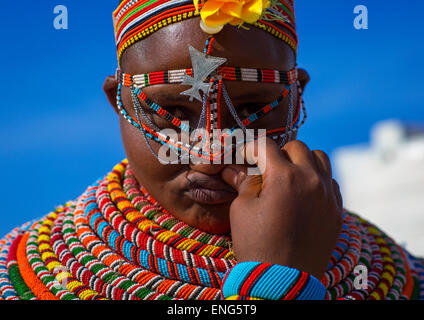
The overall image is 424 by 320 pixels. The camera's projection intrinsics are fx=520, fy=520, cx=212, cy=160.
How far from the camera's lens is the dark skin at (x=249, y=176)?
5.77 feet

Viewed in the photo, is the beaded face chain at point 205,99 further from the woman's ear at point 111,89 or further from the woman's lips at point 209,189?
the woman's ear at point 111,89

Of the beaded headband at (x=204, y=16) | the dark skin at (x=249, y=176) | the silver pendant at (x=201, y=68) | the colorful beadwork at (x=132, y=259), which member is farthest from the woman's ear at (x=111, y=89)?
the silver pendant at (x=201, y=68)

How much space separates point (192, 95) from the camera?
6.98ft

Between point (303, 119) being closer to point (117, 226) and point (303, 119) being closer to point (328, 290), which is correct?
point (328, 290)

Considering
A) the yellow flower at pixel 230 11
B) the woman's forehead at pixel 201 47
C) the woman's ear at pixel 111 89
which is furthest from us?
the woman's ear at pixel 111 89

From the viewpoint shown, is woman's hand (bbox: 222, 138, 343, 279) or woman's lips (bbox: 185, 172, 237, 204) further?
woman's lips (bbox: 185, 172, 237, 204)

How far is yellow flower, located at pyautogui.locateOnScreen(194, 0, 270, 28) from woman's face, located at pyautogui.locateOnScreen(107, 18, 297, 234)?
0.27ft

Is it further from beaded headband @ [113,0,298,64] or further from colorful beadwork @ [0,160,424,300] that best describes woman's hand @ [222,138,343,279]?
beaded headband @ [113,0,298,64]

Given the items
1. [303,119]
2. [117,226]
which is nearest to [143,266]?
[117,226]

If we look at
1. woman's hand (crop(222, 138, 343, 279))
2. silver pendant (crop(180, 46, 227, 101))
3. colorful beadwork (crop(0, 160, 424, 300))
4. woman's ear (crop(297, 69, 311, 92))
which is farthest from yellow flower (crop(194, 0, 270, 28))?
colorful beadwork (crop(0, 160, 424, 300))

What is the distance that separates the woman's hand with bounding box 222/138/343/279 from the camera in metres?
1.74
